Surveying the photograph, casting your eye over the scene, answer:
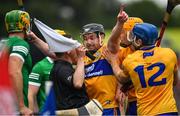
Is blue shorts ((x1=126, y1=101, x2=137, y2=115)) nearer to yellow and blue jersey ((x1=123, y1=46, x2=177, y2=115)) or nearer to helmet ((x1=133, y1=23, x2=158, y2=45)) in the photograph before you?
yellow and blue jersey ((x1=123, y1=46, x2=177, y2=115))

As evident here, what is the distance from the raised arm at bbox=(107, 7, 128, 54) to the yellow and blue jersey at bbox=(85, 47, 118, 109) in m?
0.28

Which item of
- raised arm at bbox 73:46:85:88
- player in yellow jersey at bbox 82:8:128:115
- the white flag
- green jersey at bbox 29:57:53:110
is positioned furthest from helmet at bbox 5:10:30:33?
green jersey at bbox 29:57:53:110

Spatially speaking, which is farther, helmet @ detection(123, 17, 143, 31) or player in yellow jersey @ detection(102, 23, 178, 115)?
helmet @ detection(123, 17, 143, 31)

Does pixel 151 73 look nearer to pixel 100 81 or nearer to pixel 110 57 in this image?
pixel 110 57

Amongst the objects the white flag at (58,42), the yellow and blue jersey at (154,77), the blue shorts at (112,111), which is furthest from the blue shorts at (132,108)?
the white flag at (58,42)

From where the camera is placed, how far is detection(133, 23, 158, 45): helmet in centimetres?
1252

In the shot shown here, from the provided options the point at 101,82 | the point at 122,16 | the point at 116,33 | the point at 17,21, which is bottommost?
the point at 101,82

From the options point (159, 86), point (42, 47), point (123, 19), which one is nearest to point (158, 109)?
point (159, 86)

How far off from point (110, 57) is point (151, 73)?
799 mm

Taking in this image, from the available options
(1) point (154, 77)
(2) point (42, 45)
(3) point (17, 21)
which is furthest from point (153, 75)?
(2) point (42, 45)

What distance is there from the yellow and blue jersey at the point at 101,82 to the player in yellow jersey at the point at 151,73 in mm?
600

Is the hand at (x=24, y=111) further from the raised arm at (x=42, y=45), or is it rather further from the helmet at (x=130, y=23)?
the helmet at (x=130, y=23)

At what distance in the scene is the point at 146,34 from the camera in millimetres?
12508

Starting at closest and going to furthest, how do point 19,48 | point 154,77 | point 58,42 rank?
point 154,77
point 19,48
point 58,42
